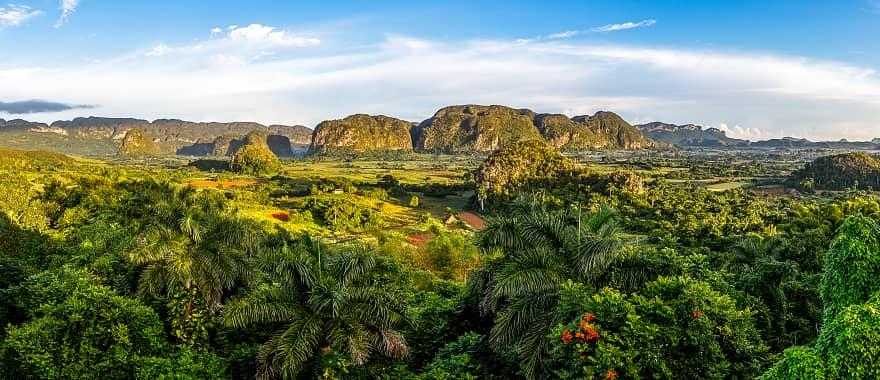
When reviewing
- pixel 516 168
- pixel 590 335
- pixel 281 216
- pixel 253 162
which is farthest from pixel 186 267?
pixel 253 162

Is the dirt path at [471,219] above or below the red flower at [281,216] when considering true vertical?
below

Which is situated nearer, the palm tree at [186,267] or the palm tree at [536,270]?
the palm tree at [536,270]

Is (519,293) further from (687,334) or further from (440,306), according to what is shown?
(440,306)

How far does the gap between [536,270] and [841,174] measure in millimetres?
120949

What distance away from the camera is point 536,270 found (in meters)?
13.3

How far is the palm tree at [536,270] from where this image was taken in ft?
41.4

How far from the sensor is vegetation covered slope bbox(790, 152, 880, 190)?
100938mm

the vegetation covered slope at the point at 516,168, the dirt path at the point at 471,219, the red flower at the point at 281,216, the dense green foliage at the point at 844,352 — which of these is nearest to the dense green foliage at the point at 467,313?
the dense green foliage at the point at 844,352

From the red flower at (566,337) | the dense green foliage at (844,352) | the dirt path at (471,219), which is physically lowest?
the dirt path at (471,219)

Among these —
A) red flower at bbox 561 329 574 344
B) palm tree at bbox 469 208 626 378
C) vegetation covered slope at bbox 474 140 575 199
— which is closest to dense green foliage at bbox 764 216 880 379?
red flower at bbox 561 329 574 344

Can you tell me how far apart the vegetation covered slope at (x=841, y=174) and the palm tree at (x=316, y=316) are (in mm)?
103669

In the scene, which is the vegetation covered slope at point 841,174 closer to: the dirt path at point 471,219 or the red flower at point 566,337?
the dirt path at point 471,219

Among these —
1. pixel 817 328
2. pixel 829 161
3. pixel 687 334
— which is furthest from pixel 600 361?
pixel 829 161

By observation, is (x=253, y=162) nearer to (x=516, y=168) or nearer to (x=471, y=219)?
(x=516, y=168)
